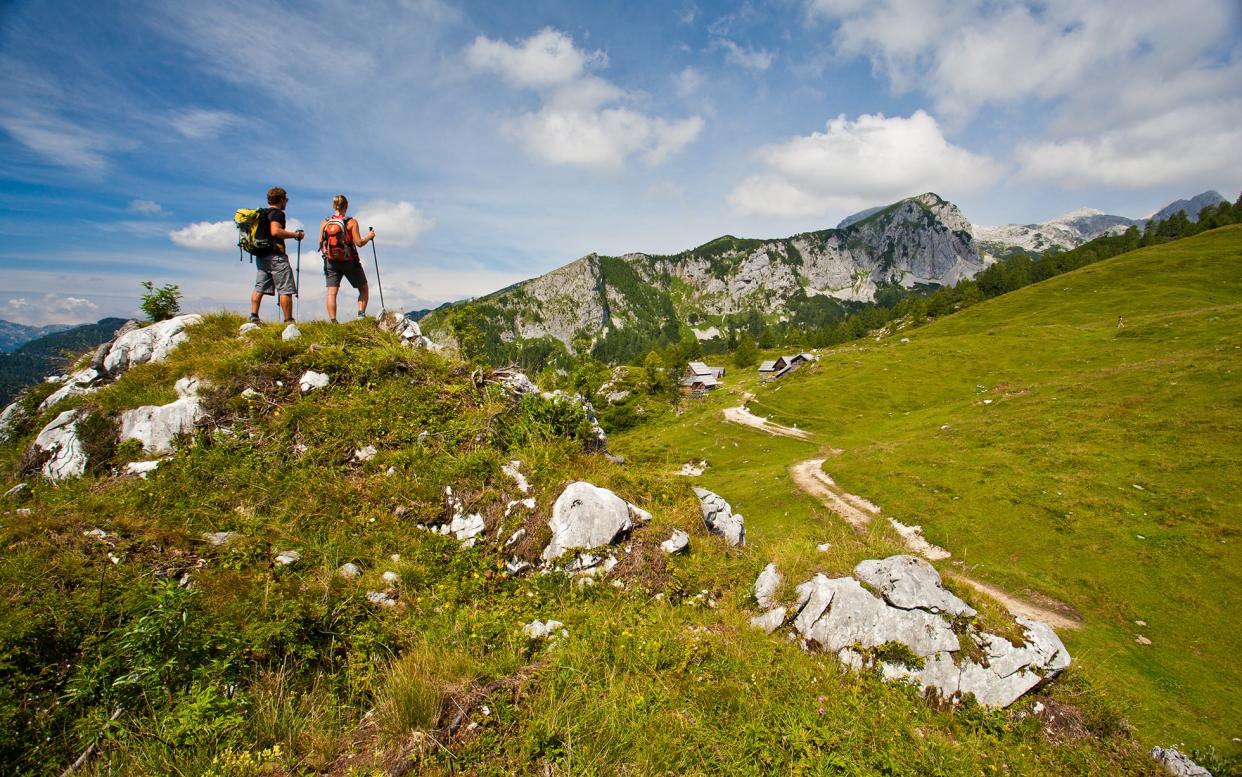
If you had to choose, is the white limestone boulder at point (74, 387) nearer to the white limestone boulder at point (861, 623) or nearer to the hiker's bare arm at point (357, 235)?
the hiker's bare arm at point (357, 235)

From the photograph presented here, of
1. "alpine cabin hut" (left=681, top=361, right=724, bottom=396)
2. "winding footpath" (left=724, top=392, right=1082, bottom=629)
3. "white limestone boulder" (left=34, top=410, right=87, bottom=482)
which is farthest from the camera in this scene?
"alpine cabin hut" (left=681, top=361, right=724, bottom=396)

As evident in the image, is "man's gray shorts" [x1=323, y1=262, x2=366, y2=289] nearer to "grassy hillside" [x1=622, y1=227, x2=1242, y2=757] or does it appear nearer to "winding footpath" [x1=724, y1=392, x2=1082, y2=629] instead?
"grassy hillside" [x1=622, y1=227, x2=1242, y2=757]

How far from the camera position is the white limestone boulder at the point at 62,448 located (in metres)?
8.12

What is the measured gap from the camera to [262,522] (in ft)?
23.9

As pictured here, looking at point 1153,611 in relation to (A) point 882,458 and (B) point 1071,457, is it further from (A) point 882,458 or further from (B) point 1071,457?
(A) point 882,458

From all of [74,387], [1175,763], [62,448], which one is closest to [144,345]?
[74,387]

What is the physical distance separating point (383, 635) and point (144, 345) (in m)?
11.4

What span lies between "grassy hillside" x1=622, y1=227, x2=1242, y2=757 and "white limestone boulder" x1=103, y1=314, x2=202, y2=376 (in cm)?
1309

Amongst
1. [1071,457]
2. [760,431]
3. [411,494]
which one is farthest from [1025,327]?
[411,494]

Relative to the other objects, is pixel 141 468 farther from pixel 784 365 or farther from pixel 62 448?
pixel 784 365

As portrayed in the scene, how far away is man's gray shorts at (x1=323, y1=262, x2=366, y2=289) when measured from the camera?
12.6 meters

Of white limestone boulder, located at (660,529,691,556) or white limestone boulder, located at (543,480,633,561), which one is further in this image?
white limestone boulder, located at (660,529,691,556)

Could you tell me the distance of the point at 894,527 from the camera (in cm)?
3072

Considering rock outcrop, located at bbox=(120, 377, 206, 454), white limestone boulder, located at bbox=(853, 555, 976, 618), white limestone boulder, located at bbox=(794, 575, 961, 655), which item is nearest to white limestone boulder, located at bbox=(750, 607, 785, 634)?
white limestone boulder, located at bbox=(794, 575, 961, 655)
